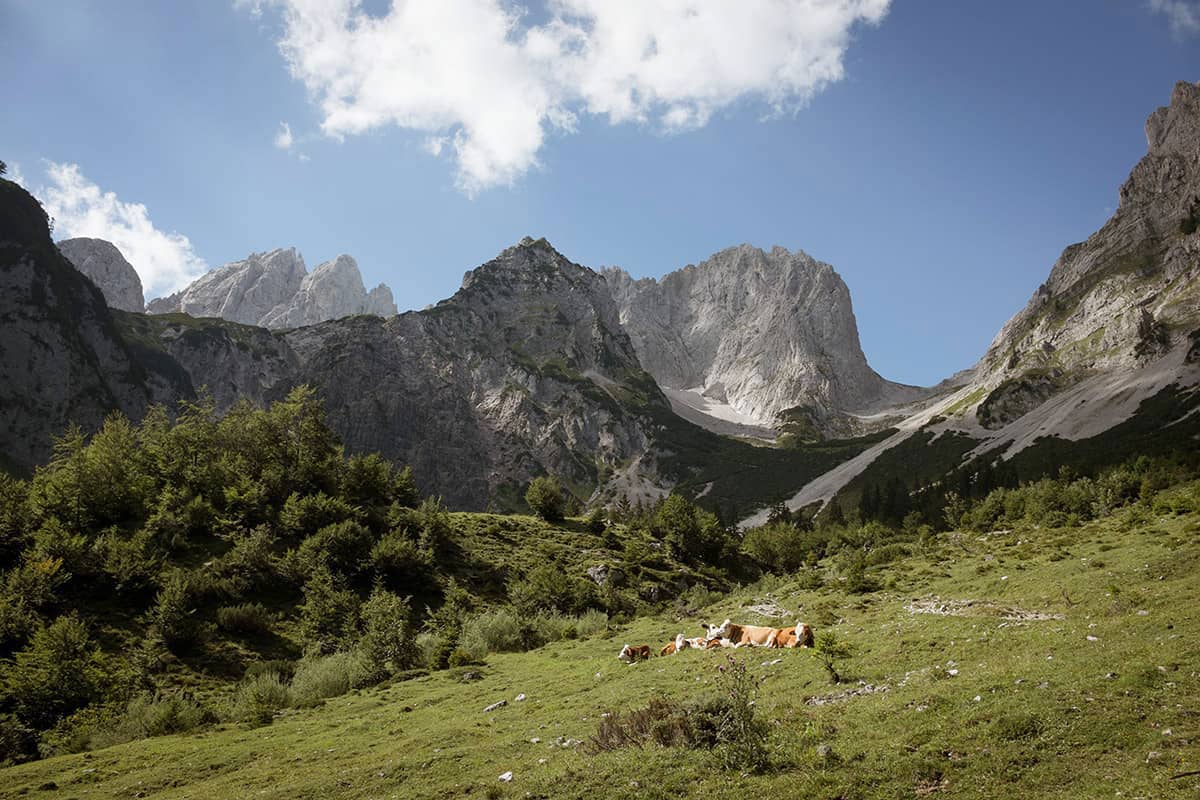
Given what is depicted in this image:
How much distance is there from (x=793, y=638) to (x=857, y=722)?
12.6 m

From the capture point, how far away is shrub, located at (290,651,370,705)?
110 ft

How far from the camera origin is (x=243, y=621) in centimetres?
4525

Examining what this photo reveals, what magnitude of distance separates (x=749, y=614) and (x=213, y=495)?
190ft

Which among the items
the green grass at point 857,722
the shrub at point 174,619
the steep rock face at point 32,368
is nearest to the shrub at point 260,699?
the green grass at point 857,722

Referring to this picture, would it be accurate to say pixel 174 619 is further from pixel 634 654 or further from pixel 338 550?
pixel 634 654

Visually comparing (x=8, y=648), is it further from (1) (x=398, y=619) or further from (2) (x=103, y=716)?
(1) (x=398, y=619)

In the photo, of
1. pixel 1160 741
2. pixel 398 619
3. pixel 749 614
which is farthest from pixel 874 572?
pixel 1160 741

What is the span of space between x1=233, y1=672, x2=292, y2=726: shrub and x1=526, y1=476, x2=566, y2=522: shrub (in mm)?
56314

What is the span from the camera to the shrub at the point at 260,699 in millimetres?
28531

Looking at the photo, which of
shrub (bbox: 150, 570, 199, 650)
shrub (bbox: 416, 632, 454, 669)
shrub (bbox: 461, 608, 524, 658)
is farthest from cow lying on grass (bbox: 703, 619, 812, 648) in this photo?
shrub (bbox: 150, 570, 199, 650)

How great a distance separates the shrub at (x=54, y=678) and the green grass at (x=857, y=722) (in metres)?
8.50

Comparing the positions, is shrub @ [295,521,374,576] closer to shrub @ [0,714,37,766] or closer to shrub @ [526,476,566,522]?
shrub @ [0,714,37,766]

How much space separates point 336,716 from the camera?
2820cm

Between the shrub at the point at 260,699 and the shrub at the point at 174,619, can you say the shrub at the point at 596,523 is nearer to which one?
the shrub at the point at 174,619
